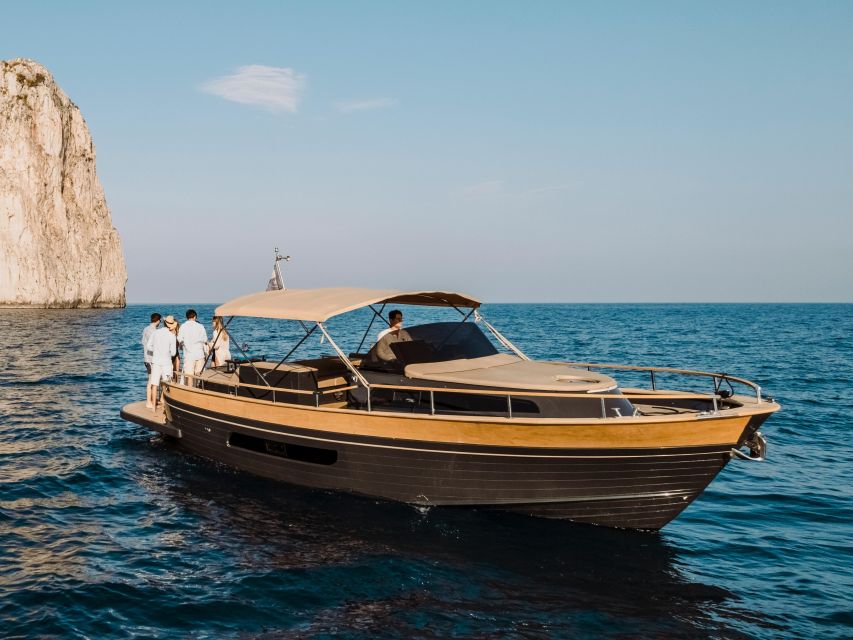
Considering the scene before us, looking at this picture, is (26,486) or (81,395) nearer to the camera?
(26,486)

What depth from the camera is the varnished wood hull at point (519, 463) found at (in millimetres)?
8203

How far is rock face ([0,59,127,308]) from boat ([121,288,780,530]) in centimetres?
8615

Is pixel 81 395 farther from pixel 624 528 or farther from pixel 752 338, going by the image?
pixel 752 338

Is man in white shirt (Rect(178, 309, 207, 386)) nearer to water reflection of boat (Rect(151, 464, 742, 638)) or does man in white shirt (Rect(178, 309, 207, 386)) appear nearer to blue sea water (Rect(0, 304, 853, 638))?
blue sea water (Rect(0, 304, 853, 638))

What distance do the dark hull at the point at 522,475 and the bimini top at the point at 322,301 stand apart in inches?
72.8

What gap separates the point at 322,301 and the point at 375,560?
14.4 ft

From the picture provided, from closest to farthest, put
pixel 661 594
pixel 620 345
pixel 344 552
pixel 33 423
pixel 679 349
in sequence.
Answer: pixel 661 594 → pixel 344 552 → pixel 33 423 → pixel 679 349 → pixel 620 345

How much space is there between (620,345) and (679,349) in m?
4.32

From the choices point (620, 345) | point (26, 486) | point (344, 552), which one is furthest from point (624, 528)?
point (620, 345)

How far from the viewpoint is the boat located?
325 inches

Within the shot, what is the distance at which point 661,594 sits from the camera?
7301 millimetres

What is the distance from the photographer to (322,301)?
10758mm

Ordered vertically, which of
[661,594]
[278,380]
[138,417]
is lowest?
[661,594]

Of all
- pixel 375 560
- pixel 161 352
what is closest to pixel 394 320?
pixel 375 560
